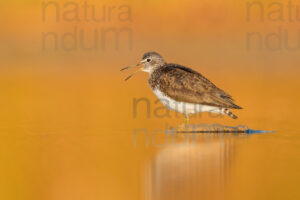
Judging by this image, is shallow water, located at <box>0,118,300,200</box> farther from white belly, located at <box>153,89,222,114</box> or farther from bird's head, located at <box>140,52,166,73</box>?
bird's head, located at <box>140,52,166,73</box>

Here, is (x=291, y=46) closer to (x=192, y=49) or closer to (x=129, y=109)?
(x=192, y=49)

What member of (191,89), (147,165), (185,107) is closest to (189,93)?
(191,89)

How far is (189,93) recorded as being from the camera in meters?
17.2

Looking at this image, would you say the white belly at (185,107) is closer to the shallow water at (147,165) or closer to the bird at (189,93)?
the bird at (189,93)

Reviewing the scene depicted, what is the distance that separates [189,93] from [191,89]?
4.6 inches

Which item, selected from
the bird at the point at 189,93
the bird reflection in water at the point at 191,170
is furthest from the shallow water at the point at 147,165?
the bird at the point at 189,93

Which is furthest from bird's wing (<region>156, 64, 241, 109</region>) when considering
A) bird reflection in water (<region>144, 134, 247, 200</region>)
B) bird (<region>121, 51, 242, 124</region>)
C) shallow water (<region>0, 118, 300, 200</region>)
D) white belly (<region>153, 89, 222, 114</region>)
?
bird reflection in water (<region>144, 134, 247, 200</region>)

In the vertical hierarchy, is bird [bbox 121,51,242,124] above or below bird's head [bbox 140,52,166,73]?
below

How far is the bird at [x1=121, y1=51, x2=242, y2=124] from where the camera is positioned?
1689 cm

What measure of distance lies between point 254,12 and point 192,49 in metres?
5.14

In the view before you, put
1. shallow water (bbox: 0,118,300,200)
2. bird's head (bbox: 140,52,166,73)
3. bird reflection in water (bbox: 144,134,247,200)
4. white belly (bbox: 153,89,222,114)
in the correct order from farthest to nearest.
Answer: bird's head (bbox: 140,52,166,73) → white belly (bbox: 153,89,222,114) → shallow water (bbox: 0,118,300,200) → bird reflection in water (bbox: 144,134,247,200)

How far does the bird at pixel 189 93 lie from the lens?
16.9 m

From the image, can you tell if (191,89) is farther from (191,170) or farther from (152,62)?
(191,170)

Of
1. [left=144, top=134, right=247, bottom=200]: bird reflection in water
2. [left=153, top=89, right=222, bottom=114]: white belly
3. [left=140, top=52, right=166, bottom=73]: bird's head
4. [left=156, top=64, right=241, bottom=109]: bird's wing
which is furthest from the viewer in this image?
[left=140, top=52, right=166, bottom=73]: bird's head
